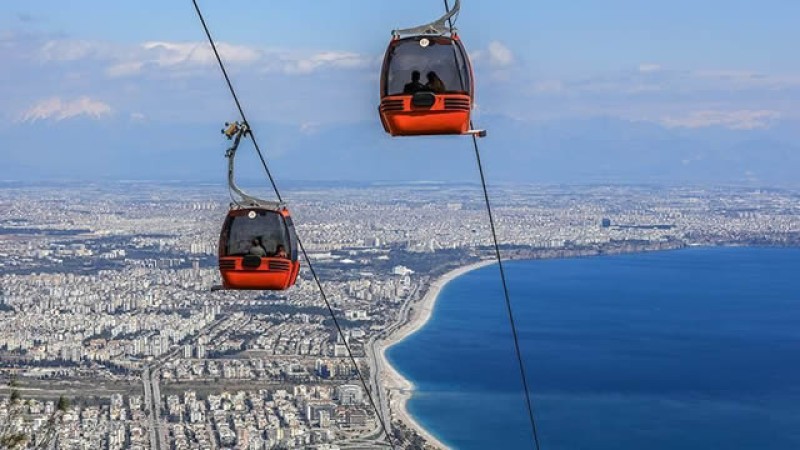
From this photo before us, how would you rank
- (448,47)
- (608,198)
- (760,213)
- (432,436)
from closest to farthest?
(448,47) → (432,436) → (760,213) → (608,198)

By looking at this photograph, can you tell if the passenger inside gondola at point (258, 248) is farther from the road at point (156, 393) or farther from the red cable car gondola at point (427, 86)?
the road at point (156, 393)

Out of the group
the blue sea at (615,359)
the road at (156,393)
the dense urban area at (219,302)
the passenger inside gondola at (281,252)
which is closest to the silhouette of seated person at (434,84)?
the passenger inside gondola at (281,252)

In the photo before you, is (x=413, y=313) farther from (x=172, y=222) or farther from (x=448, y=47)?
(x=448, y=47)

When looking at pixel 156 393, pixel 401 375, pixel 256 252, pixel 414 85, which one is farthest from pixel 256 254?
pixel 401 375

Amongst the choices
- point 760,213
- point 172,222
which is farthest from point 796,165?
point 172,222

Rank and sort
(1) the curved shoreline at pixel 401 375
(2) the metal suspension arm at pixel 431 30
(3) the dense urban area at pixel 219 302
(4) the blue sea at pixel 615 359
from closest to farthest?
(2) the metal suspension arm at pixel 431 30, (3) the dense urban area at pixel 219 302, (1) the curved shoreline at pixel 401 375, (4) the blue sea at pixel 615 359

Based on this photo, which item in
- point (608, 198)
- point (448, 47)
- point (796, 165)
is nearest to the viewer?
point (448, 47)
